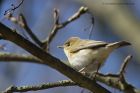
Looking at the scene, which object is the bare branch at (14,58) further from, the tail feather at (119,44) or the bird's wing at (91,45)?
the bird's wing at (91,45)

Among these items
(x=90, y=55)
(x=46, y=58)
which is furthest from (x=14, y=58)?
(x=90, y=55)

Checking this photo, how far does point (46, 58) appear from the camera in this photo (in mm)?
1818

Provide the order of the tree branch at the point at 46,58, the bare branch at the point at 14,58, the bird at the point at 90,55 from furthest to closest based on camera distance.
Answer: the bird at the point at 90,55 < the bare branch at the point at 14,58 < the tree branch at the point at 46,58

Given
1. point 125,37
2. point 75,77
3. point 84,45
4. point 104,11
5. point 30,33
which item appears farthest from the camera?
point 84,45

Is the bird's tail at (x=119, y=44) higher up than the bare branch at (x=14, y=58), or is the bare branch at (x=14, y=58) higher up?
the bird's tail at (x=119, y=44)

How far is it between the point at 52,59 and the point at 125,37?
1.43m

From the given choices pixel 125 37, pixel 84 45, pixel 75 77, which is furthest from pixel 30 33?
pixel 84 45

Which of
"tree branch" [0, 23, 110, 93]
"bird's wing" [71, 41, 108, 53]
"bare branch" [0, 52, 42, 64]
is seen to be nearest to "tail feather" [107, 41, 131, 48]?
"bird's wing" [71, 41, 108, 53]

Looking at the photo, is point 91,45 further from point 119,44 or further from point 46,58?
point 46,58

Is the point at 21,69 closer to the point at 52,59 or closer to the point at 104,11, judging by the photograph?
the point at 104,11

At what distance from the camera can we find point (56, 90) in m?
4.46

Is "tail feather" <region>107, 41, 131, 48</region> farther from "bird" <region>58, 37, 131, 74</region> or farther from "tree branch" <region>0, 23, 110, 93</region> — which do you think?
"tree branch" <region>0, 23, 110, 93</region>

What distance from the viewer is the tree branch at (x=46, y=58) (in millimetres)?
1722

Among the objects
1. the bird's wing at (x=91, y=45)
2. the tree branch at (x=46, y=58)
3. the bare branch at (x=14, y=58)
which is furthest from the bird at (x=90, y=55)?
the tree branch at (x=46, y=58)
